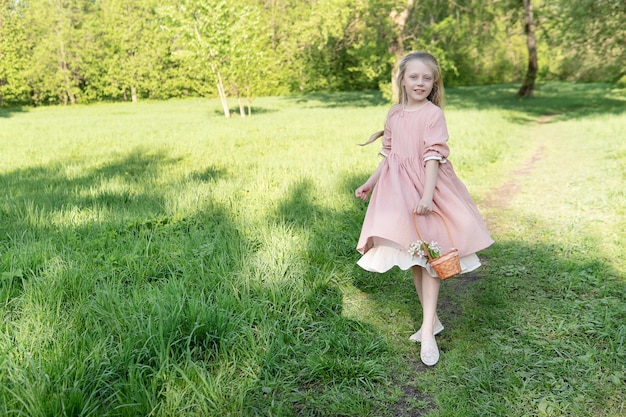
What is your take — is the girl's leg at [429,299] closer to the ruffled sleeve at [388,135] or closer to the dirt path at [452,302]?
the dirt path at [452,302]

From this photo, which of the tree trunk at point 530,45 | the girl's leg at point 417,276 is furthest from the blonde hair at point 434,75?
the tree trunk at point 530,45

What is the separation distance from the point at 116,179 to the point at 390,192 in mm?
5292

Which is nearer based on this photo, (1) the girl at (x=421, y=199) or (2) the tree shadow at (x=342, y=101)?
→ (1) the girl at (x=421, y=199)

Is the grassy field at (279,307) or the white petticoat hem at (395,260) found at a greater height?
the white petticoat hem at (395,260)

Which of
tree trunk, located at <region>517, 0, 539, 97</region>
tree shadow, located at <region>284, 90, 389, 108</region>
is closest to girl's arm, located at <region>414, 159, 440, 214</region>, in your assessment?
tree shadow, located at <region>284, 90, 389, 108</region>

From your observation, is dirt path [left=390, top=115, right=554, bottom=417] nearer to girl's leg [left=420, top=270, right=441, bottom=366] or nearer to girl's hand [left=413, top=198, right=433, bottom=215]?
girl's leg [left=420, top=270, right=441, bottom=366]

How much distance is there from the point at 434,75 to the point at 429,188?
695mm

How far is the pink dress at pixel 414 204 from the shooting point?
2852 millimetres

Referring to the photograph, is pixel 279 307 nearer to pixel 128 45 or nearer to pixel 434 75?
pixel 434 75

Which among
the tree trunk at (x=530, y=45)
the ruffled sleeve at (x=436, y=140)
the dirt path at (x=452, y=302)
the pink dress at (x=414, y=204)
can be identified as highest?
the tree trunk at (x=530, y=45)

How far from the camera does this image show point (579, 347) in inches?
114

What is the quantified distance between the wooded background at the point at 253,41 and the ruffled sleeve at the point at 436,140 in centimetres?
1513

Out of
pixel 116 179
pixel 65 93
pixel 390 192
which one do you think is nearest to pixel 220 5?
pixel 116 179

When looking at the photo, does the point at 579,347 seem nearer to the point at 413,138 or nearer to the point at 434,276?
the point at 434,276
